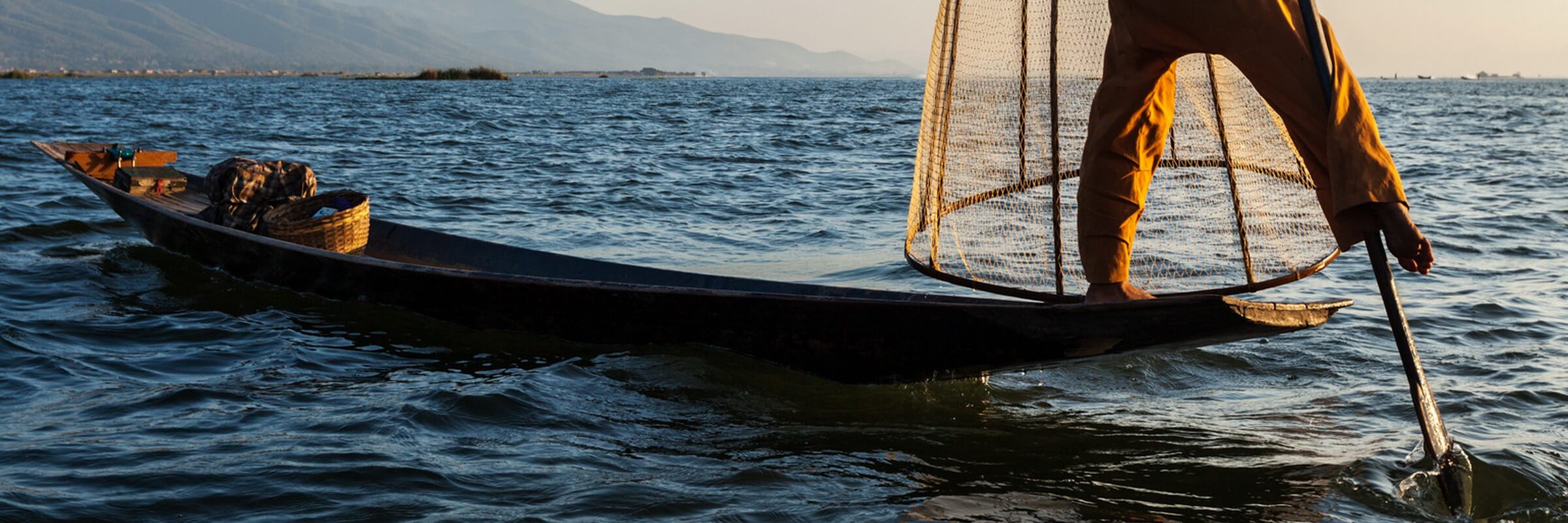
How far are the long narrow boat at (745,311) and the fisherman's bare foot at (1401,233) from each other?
1.18 feet

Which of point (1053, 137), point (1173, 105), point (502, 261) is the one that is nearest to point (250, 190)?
point (502, 261)

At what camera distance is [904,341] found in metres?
4.81

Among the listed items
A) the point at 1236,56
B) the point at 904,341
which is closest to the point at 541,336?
the point at 904,341

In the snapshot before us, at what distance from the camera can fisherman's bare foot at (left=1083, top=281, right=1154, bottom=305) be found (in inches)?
162

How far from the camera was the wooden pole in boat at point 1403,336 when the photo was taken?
341 centimetres

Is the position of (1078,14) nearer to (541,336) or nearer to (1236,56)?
→ (1236,56)

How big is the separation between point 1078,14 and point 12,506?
4275mm

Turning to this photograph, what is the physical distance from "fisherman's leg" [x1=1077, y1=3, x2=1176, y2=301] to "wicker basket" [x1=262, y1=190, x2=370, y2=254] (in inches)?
197

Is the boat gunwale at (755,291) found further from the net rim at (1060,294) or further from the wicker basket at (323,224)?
the wicker basket at (323,224)

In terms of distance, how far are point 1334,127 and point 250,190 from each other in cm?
691

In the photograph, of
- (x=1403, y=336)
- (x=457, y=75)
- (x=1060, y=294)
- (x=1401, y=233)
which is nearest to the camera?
(x=1401, y=233)

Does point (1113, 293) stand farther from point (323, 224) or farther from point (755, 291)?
point (323, 224)

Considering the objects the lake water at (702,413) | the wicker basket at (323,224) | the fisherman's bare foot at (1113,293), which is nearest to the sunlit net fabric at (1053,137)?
the fisherman's bare foot at (1113,293)

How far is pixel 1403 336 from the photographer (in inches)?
138
